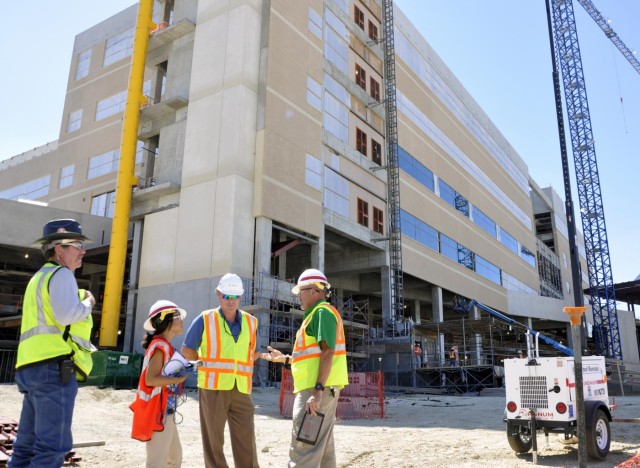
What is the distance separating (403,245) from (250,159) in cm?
1457

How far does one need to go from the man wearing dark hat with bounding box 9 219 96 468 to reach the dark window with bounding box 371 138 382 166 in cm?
3563

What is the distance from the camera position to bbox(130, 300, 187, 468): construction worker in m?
4.85

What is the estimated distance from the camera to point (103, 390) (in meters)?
21.8

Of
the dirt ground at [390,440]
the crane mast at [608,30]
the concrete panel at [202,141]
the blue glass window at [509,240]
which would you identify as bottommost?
the dirt ground at [390,440]

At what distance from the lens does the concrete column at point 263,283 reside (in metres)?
27.0

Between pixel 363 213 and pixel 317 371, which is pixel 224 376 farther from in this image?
pixel 363 213

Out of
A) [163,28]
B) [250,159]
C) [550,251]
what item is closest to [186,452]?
[250,159]

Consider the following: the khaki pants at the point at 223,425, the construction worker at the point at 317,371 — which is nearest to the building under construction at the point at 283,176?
the khaki pants at the point at 223,425

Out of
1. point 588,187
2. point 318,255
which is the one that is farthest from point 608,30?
point 318,255

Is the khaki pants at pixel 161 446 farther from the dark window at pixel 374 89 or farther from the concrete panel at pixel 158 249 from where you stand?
the dark window at pixel 374 89

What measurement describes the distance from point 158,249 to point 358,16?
74.8 feet

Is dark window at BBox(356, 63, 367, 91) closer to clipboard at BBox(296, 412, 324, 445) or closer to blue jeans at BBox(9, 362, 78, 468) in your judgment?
clipboard at BBox(296, 412, 324, 445)

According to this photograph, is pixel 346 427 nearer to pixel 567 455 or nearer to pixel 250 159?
pixel 567 455

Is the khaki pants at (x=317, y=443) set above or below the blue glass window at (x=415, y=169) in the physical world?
below
